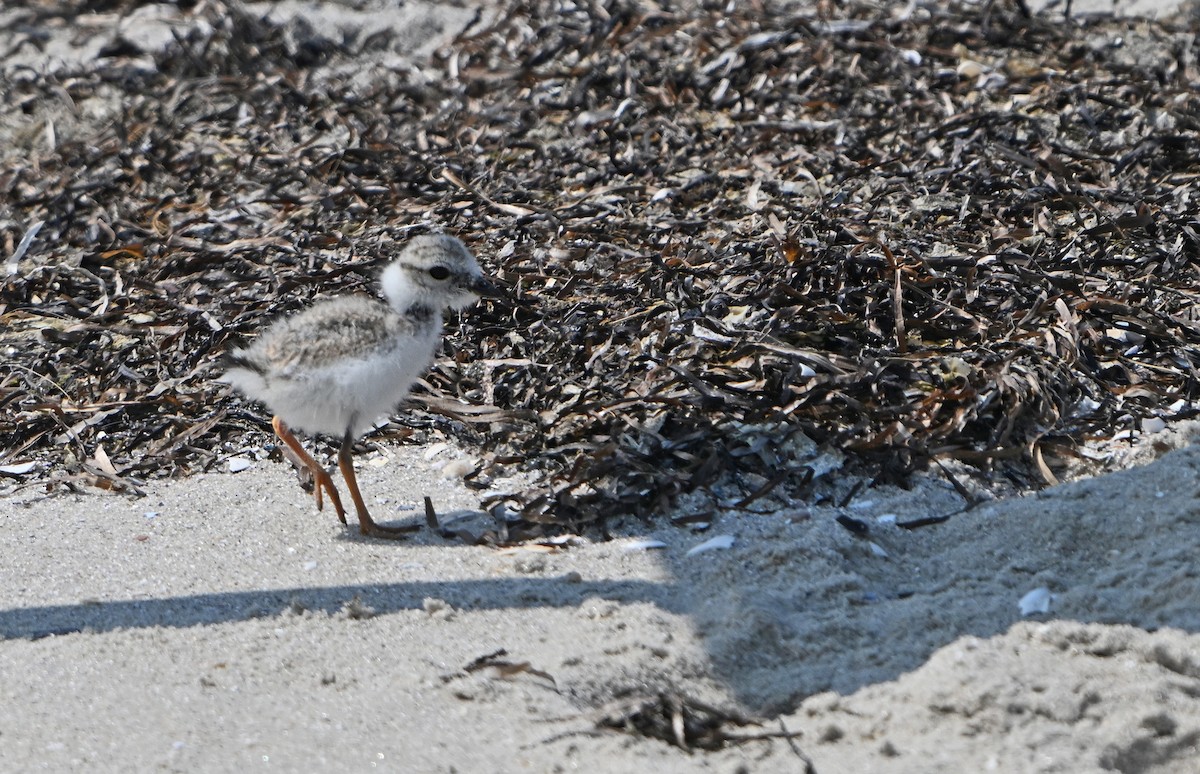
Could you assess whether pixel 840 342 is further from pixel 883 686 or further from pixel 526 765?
pixel 526 765

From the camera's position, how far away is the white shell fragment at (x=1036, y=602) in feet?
11.5

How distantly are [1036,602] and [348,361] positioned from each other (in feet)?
7.56

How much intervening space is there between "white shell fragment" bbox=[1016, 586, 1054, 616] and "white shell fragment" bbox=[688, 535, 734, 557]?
2.95 feet

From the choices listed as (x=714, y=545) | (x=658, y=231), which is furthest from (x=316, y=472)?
(x=658, y=231)

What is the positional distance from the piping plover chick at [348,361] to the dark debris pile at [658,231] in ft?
1.56

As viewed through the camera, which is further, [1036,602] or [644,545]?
[644,545]

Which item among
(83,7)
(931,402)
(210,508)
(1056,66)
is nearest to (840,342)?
(931,402)

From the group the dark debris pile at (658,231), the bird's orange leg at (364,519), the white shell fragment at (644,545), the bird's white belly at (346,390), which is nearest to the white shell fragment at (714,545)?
the white shell fragment at (644,545)

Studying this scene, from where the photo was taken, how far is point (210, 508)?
4.70 meters

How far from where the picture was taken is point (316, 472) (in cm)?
462

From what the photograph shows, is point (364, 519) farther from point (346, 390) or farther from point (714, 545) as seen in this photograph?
point (714, 545)

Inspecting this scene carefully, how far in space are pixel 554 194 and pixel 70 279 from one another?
2.39 m

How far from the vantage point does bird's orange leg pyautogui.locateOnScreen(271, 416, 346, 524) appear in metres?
4.54

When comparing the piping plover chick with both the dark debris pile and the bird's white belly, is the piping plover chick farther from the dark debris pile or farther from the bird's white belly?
the dark debris pile
